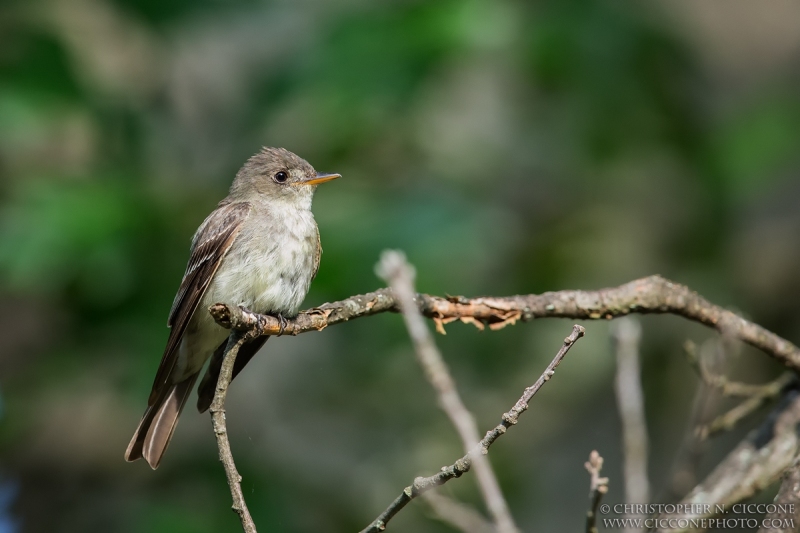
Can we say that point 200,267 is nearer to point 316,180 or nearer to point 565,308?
point 316,180

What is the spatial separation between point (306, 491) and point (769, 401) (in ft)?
9.81

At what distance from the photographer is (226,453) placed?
2.71 metres

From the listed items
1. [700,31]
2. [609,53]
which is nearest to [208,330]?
[609,53]

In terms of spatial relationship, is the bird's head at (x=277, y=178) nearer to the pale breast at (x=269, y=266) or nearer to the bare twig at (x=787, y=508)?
the pale breast at (x=269, y=266)

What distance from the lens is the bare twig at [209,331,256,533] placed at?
8.39 ft

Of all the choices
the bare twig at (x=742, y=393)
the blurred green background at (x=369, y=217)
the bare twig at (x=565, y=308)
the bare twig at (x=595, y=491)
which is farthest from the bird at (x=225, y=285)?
the bare twig at (x=595, y=491)

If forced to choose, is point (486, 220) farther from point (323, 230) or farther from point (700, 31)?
point (700, 31)

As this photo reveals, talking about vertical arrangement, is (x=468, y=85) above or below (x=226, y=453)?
above

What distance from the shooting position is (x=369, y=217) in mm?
5461

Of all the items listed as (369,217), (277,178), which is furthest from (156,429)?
(369,217)

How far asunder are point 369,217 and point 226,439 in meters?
2.81

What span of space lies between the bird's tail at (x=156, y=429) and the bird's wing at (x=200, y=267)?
0.06 meters

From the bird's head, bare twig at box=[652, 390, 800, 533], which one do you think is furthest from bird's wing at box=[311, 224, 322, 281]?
bare twig at box=[652, 390, 800, 533]

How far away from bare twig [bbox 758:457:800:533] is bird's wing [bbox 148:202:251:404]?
2769 millimetres
